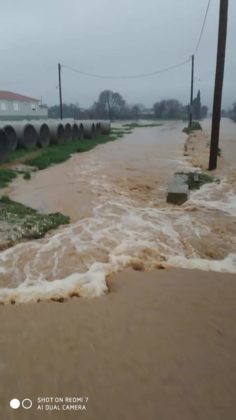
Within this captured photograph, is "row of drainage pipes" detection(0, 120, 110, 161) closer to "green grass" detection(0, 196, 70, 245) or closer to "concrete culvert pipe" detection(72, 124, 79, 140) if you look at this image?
"concrete culvert pipe" detection(72, 124, 79, 140)

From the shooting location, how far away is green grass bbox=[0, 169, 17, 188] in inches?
330

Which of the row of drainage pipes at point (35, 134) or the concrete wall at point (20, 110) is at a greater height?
the concrete wall at point (20, 110)

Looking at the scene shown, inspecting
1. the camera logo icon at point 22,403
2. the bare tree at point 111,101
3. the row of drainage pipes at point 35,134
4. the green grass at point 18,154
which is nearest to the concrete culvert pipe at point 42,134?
the row of drainage pipes at point 35,134

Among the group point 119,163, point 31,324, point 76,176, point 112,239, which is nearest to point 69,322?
point 31,324

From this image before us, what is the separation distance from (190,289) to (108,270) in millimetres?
986

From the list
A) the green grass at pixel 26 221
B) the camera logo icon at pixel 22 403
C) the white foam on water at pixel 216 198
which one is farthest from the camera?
the white foam on water at pixel 216 198

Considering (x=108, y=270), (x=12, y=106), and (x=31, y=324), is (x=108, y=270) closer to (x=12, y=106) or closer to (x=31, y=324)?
(x=31, y=324)

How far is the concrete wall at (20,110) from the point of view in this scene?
42234 mm

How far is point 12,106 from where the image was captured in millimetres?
44125

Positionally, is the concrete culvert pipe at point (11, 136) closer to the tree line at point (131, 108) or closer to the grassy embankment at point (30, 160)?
the grassy embankment at point (30, 160)

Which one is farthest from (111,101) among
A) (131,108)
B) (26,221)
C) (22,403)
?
(22,403)

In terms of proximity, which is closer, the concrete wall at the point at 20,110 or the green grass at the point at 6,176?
the green grass at the point at 6,176

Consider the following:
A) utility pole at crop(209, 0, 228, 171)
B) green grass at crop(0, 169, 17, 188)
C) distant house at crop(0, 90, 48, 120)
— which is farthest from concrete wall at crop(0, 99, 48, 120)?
utility pole at crop(209, 0, 228, 171)

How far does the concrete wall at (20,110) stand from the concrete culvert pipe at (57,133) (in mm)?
25613
